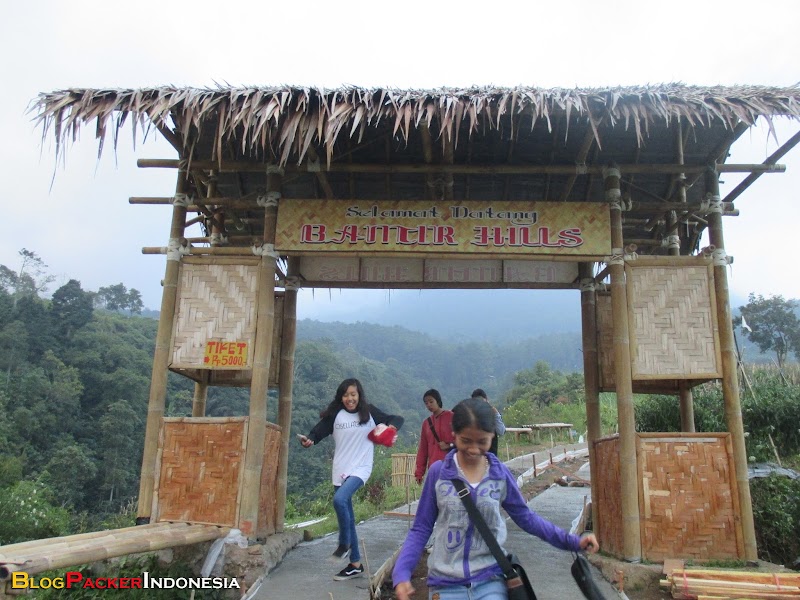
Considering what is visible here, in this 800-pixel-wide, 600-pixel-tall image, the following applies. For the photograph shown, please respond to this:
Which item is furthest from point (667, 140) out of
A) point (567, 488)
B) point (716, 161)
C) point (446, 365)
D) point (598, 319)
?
point (446, 365)

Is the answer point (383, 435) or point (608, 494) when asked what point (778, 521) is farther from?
point (383, 435)

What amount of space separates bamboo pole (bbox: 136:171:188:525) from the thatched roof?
0.52 metres

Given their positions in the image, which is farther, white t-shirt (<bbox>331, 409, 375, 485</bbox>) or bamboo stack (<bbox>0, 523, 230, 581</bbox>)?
white t-shirt (<bbox>331, 409, 375, 485</bbox>)

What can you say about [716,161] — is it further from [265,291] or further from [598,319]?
[265,291]

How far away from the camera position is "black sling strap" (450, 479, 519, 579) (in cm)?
222

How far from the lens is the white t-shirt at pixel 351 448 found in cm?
473

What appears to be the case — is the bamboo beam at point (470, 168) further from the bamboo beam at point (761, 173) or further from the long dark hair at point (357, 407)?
the long dark hair at point (357, 407)

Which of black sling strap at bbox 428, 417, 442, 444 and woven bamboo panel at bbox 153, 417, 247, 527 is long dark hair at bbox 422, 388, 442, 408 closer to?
black sling strap at bbox 428, 417, 442, 444

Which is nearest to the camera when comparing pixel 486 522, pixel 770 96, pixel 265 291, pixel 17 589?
pixel 486 522

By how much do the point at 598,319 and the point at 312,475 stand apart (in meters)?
25.2

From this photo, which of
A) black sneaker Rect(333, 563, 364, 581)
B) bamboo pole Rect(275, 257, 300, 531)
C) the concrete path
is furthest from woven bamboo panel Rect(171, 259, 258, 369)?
black sneaker Rect(333, 563, 364, 581)

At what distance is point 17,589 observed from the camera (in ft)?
9.57

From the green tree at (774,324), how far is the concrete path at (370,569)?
26771mm

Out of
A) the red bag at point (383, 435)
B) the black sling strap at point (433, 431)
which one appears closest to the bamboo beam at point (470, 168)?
the black sling strap at point (433, 431)
